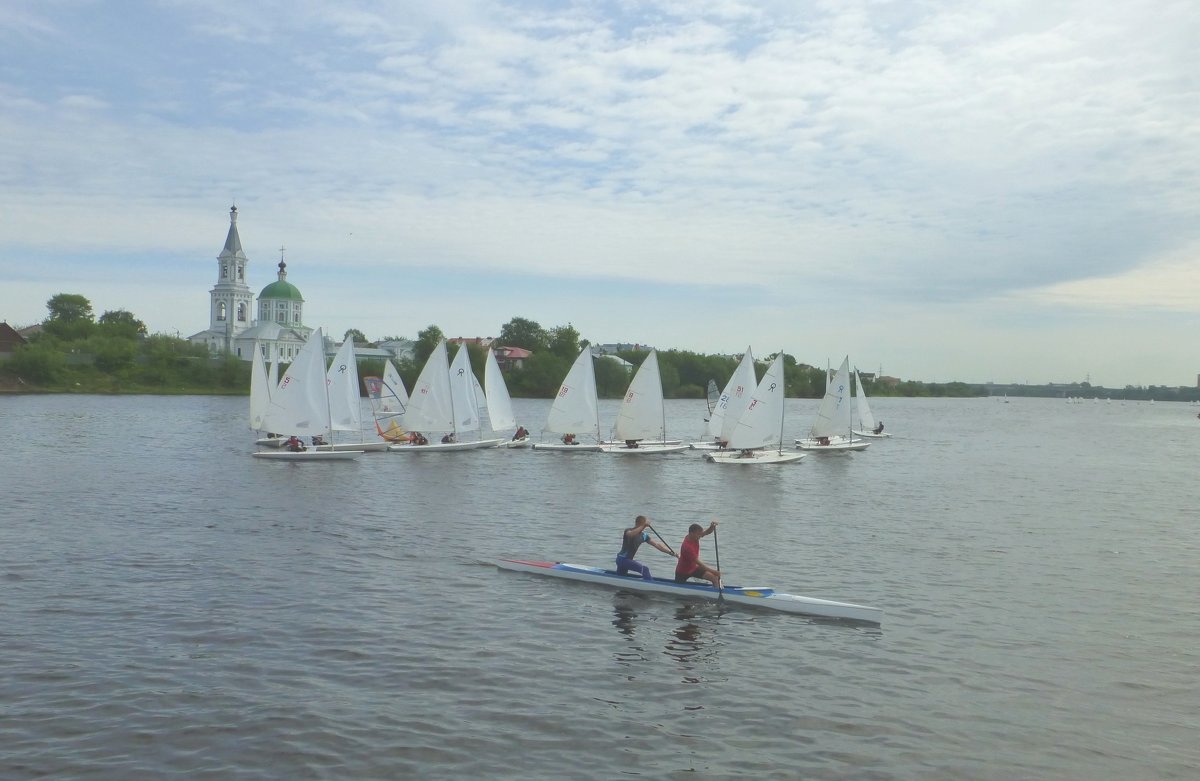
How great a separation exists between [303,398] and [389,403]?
11676 mm

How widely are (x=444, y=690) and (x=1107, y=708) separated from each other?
1039 cm

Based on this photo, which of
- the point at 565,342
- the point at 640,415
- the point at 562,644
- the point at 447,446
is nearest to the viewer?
the point at 562,644

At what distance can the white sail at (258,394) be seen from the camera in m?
57.5

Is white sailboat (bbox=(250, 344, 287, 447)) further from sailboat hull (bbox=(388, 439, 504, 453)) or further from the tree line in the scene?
the tree line

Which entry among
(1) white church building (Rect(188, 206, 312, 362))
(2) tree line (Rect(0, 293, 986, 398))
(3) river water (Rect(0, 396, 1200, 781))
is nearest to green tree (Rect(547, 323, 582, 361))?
(2) tree line (Rect(0, 293, 986, 398))

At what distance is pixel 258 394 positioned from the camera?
58.1 meters

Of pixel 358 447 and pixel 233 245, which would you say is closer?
pixel 358 447

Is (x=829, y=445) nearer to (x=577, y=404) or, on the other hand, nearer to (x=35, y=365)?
(x=577, y=404)

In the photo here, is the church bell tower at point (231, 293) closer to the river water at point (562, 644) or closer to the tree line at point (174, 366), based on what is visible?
the tree line at point (174, 366)

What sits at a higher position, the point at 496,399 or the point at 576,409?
the point at 496,399

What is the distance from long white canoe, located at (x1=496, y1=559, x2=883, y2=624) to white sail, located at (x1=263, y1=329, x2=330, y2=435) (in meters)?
28.4

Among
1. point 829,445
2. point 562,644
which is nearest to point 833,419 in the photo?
point 829,445

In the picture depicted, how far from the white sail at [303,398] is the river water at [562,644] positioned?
10.9 m

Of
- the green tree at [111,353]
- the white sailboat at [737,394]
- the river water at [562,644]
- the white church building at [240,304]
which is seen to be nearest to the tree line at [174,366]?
the green tree at [111,353]
